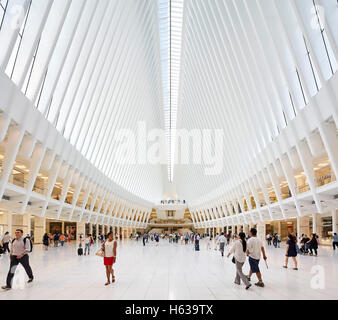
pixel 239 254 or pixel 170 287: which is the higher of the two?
pixel 239 254

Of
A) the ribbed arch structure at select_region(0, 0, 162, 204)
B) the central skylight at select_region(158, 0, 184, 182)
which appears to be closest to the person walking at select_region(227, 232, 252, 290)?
the ribbed arch structure at select_region(0, 0, 162, 204)

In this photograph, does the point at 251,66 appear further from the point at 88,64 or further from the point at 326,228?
the point at 326,228

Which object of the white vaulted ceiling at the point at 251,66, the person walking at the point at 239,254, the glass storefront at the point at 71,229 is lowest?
the person walking at the point at 239,254

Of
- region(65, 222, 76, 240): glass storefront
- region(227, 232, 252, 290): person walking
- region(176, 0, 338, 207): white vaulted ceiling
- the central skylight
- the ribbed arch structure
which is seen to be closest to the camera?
region(227, 232, 252, 290): person walking

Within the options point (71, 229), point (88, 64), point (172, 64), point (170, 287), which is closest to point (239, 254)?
point (170, 287)

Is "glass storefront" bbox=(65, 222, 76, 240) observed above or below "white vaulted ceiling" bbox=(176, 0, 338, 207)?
below

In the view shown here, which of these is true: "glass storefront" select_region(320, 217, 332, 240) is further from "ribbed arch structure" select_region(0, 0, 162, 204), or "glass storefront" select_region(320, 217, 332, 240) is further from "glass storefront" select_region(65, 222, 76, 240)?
"glass storefront" select_region(65, 222, 76, 240)

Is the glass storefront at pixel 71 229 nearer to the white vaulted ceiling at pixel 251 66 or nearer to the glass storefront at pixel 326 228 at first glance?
the white vaulted ceiling at pixel 251 66

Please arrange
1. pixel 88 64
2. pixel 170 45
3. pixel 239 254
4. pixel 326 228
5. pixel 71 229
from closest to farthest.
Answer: pixel 239 254 < pixel 88 64 < pixel 326 228 < pixel 170 45 < pixel 71 229

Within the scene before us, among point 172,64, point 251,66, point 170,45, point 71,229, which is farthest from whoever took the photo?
point 71,229

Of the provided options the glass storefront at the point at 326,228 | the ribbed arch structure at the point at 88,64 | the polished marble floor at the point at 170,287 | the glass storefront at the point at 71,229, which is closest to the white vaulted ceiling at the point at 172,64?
the ribbed arch structure at the point at 88,64

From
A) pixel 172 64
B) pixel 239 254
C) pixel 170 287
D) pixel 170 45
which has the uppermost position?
pixel 172 64

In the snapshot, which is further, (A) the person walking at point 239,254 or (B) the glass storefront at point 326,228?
(B) the glass storefront at point 326,228
